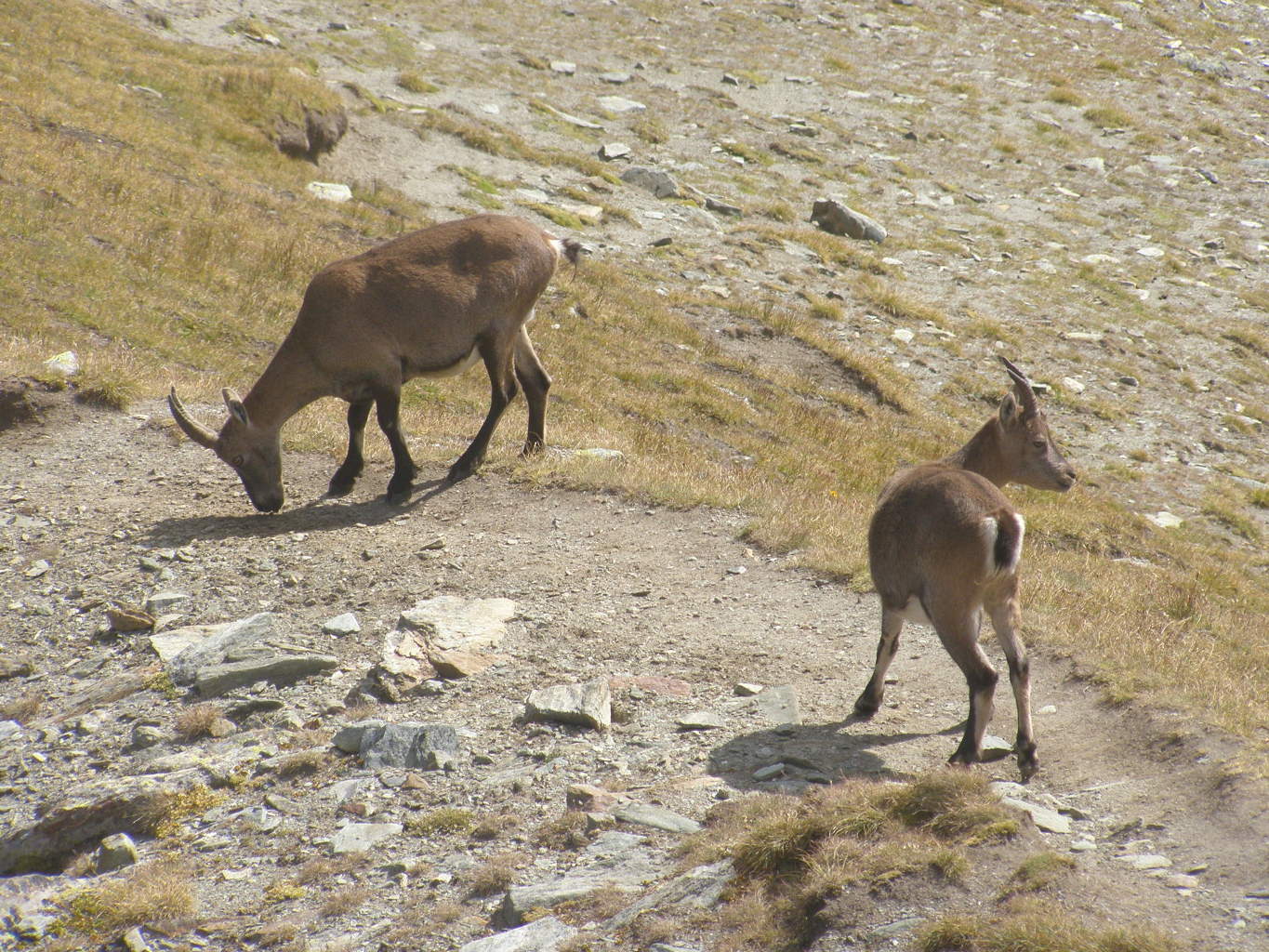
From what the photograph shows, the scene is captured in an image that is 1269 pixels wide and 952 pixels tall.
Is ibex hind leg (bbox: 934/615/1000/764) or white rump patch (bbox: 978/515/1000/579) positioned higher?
white rump patch (bbox: 978/515/1000/579)

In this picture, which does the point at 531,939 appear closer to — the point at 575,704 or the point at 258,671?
the point at 575,704

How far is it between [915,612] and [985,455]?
8.10 feet

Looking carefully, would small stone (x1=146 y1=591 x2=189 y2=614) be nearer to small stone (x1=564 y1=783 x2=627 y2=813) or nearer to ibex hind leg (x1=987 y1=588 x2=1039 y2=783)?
small stone (x1=564 y1=783 x2=627 y2=813)

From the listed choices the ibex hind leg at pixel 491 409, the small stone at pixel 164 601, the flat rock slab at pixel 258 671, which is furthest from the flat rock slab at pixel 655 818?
the ibex hind leg at pixel 491 409

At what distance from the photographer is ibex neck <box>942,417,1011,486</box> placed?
9.41m

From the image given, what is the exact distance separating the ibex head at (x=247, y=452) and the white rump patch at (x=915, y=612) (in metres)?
6.35

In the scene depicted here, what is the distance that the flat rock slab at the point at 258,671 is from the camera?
8.20m

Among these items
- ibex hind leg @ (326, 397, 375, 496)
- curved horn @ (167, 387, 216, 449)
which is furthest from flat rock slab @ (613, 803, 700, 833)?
curved horn @ (167, 387, 216, 449)

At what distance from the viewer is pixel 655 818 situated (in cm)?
634

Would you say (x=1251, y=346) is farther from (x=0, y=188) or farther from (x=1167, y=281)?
(x=0, y=188)

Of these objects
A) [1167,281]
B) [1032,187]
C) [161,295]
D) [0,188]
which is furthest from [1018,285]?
[0,188]

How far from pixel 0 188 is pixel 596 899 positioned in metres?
16.3

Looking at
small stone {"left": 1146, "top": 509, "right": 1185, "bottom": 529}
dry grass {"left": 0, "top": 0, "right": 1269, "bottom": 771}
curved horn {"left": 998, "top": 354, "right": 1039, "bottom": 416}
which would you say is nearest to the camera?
curved horn {"left": 998, "top": 354, "right": 1039, "bottom": 416}

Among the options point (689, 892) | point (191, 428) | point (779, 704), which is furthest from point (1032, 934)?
point (191, 428)
